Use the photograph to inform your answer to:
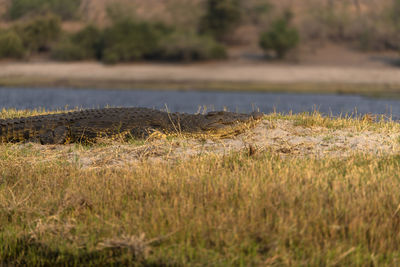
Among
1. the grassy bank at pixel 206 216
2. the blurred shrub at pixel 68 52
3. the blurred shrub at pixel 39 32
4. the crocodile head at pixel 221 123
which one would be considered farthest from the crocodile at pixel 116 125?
the blurred shrub at pixel 39 32

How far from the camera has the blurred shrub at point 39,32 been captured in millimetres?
36000

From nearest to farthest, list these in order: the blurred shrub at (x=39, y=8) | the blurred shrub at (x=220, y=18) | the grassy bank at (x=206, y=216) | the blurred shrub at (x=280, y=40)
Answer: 1. the grassy bank at (x=206, y=216)
2. the blurred shrub at (x=280, y=40)
3. the blurred shrub at (x=220, y=18)
4. the blurred shrub at (x=39, y=8)

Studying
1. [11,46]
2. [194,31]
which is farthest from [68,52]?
[194,31]

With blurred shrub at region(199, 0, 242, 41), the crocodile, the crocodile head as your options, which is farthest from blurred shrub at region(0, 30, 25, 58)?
the crocodile head

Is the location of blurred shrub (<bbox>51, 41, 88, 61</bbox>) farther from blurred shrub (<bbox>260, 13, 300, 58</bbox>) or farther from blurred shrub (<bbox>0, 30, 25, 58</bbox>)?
blurred shrub (<bbox>260, 13, 300, 58</bbox>)

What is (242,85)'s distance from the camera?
2978 centimetres

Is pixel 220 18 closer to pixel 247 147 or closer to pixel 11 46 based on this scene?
pixel 11 46

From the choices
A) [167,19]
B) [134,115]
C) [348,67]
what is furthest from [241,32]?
[134,115]

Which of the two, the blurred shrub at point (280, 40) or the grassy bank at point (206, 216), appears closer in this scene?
the grassy bank at point (206, 216)

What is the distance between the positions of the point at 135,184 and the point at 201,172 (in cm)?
65

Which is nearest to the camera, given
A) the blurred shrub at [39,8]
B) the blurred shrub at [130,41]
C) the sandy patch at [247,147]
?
the sandy patch at [247,147]

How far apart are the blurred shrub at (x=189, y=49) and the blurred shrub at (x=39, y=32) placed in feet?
28.7

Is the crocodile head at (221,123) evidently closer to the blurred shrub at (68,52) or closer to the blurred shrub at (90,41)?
the blurred shrub at (68,52)

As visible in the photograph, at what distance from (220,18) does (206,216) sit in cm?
3735
